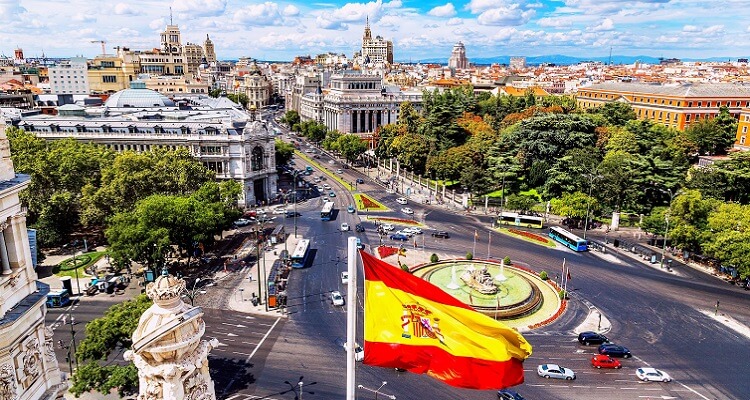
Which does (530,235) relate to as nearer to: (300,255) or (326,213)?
(326,213)

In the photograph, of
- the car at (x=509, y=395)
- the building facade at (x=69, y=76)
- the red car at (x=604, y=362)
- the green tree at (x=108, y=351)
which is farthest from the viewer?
the building facade at (x=69, y=76)

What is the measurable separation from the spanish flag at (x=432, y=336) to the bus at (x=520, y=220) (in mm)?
57231

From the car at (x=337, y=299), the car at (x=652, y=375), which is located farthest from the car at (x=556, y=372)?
the car at (x=337, y=299)

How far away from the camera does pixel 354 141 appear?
109562 mm

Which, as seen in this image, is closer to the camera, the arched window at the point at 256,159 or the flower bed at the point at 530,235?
the flower bed at the point at 530,235

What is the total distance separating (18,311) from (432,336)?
33.2 feet

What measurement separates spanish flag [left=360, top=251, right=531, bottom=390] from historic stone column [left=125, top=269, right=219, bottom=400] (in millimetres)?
5096

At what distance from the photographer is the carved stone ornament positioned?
11945 millimetres

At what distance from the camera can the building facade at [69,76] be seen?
489ft

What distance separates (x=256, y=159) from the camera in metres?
77.5

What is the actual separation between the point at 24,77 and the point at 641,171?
580 feet

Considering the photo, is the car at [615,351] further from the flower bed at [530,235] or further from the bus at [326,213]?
the bus at [326,213]

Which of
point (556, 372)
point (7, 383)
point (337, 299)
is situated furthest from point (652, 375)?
point (7, 383)

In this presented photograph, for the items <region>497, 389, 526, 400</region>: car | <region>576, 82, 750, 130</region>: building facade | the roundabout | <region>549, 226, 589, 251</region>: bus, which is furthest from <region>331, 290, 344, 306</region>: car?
<region>576, 82, 750, 130</region>: building facade
